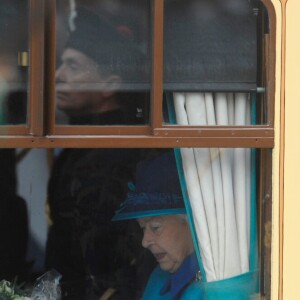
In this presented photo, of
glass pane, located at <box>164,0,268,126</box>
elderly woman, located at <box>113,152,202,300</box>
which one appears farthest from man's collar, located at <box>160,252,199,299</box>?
glass pane, located at <box>164,0,268,126</box>

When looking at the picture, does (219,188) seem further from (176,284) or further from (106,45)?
(106,45)

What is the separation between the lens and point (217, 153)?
2.11 meters

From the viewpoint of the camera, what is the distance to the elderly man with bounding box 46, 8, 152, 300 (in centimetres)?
205

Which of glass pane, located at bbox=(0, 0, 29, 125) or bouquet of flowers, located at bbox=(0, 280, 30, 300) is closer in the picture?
glass pane, located at bbox=(0, 0, 29, 125)

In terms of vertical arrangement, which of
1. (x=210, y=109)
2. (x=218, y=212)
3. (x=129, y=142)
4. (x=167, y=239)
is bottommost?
(x=167, y=239)

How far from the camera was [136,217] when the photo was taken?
231cm

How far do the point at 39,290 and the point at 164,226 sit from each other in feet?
1.64

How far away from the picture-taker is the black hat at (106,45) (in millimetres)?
2051

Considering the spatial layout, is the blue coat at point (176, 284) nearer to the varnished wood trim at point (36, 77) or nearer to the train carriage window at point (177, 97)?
the train carriage window at point (177, 97)

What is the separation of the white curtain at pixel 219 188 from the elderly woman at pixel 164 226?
72mm

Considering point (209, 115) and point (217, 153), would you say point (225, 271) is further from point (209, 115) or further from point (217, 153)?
point (209, 115)

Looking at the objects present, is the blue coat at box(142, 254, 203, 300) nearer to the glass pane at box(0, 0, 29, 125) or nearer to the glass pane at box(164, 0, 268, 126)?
the glass pane at box(164, 0, 268, 126)

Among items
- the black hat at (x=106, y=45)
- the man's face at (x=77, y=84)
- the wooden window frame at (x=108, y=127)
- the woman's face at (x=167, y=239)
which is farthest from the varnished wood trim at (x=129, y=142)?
the woman's face at (x=167, y=239)

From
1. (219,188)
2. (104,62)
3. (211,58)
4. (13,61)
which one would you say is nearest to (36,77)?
(13,61)
